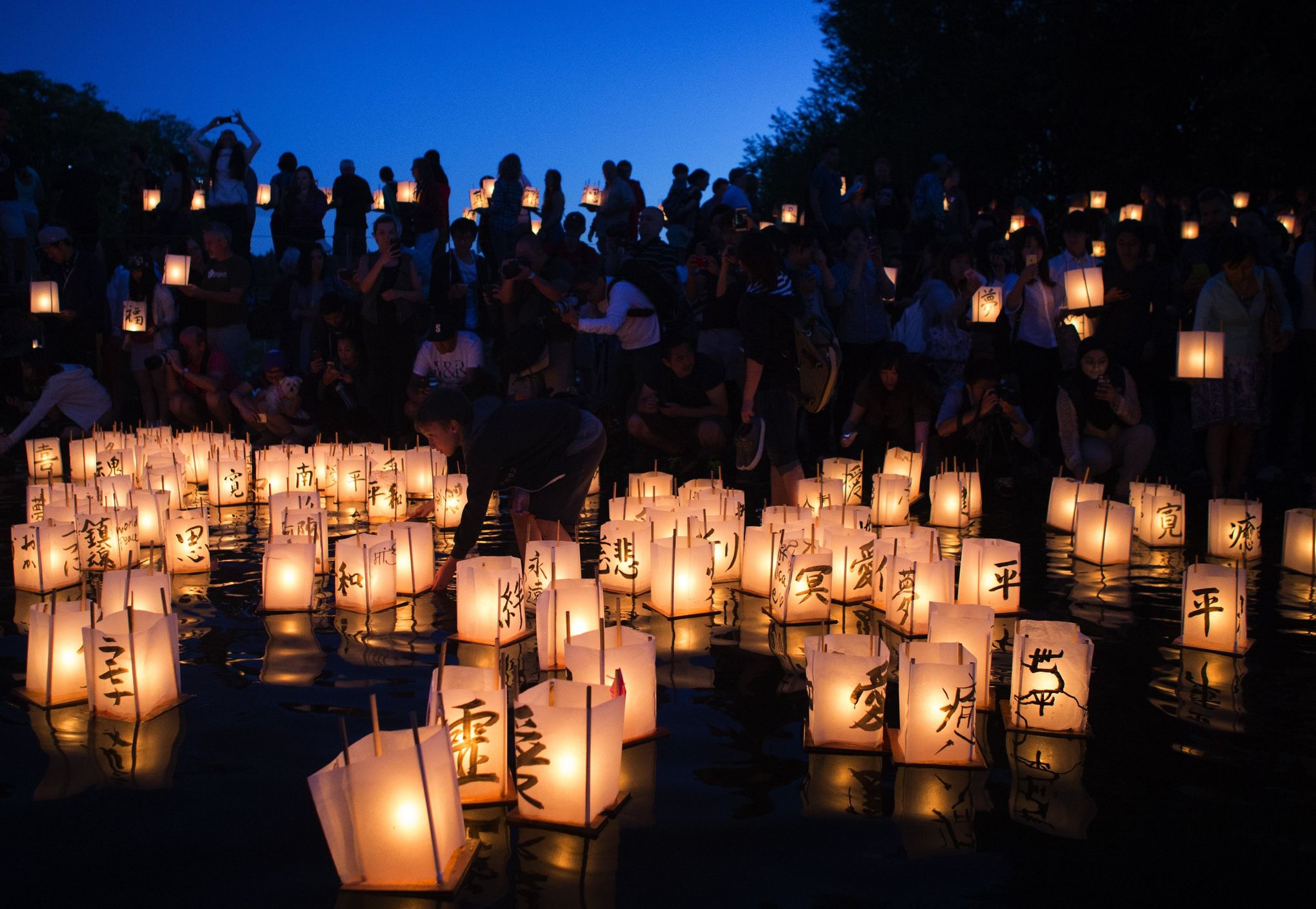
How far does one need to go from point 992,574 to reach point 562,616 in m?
2.19

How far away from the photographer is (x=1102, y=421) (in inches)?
344

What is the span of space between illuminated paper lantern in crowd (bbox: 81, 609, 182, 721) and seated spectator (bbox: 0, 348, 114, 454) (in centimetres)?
676

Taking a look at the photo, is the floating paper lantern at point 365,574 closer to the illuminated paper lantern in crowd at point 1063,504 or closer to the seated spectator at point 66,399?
the illuminated paper lantern in crowd at point 1063,504

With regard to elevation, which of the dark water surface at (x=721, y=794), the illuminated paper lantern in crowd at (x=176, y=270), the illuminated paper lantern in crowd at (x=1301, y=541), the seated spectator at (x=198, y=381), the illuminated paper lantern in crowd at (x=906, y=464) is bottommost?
the dark water surface at (x=721, y=794)

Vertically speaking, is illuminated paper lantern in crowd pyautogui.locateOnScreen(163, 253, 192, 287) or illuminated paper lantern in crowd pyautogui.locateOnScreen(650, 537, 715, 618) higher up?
illuminated paper lantern in crowd pyautogui.locateOnScreen(163, 253, 192, 287)

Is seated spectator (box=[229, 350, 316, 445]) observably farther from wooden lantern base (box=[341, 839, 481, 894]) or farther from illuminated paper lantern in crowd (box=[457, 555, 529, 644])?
wooden lantern base (box=[341, 839, 481, 894])

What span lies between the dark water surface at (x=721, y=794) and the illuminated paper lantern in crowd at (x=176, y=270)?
6.93m

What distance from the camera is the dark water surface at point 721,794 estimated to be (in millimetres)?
3217

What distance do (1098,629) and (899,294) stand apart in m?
7.34

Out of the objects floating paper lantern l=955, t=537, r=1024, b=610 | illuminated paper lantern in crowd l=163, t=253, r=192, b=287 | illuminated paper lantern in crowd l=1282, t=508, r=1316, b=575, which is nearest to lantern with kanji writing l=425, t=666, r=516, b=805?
floating paper lantern l=955, t=537, r=1024, b=610

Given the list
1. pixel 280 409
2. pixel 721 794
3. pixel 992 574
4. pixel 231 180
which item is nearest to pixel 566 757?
pixel 721 794

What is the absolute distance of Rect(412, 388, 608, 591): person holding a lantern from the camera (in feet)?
18.5

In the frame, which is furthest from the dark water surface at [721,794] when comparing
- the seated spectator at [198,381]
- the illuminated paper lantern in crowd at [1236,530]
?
the seated spectator at [198,381]

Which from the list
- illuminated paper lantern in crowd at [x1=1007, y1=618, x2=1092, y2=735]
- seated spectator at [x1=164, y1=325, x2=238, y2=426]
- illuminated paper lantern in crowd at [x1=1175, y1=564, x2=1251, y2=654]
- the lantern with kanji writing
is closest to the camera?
the lantern with kanji writing
